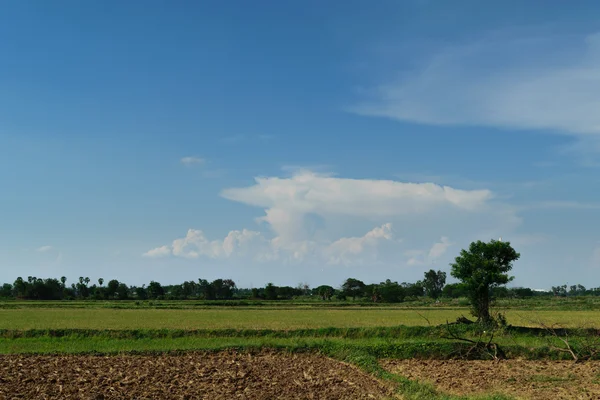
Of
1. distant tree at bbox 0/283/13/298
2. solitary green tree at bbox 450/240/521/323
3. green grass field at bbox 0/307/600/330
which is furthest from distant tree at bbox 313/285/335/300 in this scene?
solitary green tree at bbox 450/240/521/323

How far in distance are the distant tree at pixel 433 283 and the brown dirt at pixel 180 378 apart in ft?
428

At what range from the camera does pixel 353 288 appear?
400 feet

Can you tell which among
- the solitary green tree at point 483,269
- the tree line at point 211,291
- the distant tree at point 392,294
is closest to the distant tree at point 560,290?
the tree line at point 211,291

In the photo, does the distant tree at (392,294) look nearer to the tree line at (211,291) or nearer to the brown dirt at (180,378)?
the tree line at (211,291)

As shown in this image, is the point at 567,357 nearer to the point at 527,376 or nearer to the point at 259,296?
the point at 527,376

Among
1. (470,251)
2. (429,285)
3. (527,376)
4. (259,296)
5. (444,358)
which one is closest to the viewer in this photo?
(527,376)

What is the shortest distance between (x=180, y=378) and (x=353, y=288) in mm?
105739

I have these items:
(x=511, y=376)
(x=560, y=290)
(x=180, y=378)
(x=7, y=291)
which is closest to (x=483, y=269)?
(x=511, y=376)

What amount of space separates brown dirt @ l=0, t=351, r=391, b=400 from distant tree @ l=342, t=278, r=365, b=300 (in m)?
100

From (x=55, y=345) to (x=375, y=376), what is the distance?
15101 millimetres

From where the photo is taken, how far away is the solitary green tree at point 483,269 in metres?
33.6

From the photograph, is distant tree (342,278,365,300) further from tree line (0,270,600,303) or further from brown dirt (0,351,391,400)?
brown dirt (0,351,391,400)

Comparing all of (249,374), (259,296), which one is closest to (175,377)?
(249,374)

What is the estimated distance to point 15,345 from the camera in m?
25.5
